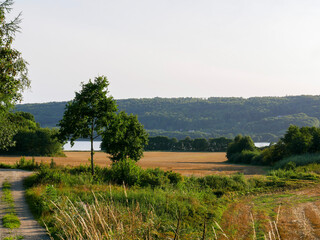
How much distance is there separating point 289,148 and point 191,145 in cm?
5350

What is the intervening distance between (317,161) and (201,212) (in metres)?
28.0

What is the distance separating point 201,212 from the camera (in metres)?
16.4

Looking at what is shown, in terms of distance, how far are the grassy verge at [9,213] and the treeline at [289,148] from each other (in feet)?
118

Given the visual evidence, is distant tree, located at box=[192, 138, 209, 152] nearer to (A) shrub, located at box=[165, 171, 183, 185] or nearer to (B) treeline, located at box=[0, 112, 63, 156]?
(B) treeline, located at box=[0, 112, 63, 156]

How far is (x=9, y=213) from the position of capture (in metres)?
14.8

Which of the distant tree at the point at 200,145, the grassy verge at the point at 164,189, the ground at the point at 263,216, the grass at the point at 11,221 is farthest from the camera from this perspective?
the distant tree at the point at 200,145

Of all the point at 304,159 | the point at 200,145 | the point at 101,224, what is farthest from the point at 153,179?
the point at 200,145

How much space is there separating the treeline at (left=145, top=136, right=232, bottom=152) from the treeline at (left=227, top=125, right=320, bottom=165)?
3346 cm

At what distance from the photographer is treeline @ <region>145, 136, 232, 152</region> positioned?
95.7 m

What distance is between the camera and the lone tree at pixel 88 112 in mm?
26969

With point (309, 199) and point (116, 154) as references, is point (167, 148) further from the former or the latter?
point (309, 199)

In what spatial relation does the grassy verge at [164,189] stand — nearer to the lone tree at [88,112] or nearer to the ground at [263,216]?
the ground at [263,216]

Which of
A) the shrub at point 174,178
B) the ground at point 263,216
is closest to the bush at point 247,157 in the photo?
the ground at point 263,216

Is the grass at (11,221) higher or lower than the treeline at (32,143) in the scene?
lower
